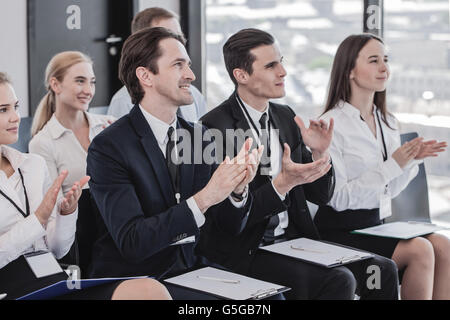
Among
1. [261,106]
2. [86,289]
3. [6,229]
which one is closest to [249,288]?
[86,289]

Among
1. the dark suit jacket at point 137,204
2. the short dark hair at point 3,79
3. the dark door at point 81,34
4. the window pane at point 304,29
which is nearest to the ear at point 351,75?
the dark suit jacket at point 137,204

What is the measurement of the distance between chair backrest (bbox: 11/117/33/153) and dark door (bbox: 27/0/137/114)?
771 mm

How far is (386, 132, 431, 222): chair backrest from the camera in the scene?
10.4ft

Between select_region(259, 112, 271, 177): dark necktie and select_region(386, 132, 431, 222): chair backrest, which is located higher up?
select_region(259, 112, 271, 177): dark necktie

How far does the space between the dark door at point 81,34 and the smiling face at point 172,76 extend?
2.20 meters

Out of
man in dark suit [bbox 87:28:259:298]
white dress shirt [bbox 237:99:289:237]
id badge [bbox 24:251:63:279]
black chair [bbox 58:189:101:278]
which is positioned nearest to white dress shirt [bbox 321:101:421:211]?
white dress shirt [bbox 237:99:289:237]

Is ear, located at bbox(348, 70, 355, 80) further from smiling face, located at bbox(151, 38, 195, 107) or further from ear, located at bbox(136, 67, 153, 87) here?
→ ear, located at bbox(136, 67, 153, 87)

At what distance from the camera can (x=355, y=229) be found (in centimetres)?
291

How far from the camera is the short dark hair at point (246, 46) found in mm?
2850

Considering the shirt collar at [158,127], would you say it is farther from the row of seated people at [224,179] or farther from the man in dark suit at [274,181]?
the man in dark suit at [274,181]

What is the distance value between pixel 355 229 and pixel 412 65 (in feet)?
5.49

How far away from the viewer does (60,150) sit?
10.3ft

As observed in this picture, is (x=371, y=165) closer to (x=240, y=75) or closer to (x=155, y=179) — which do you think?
(x=240, y=75)
